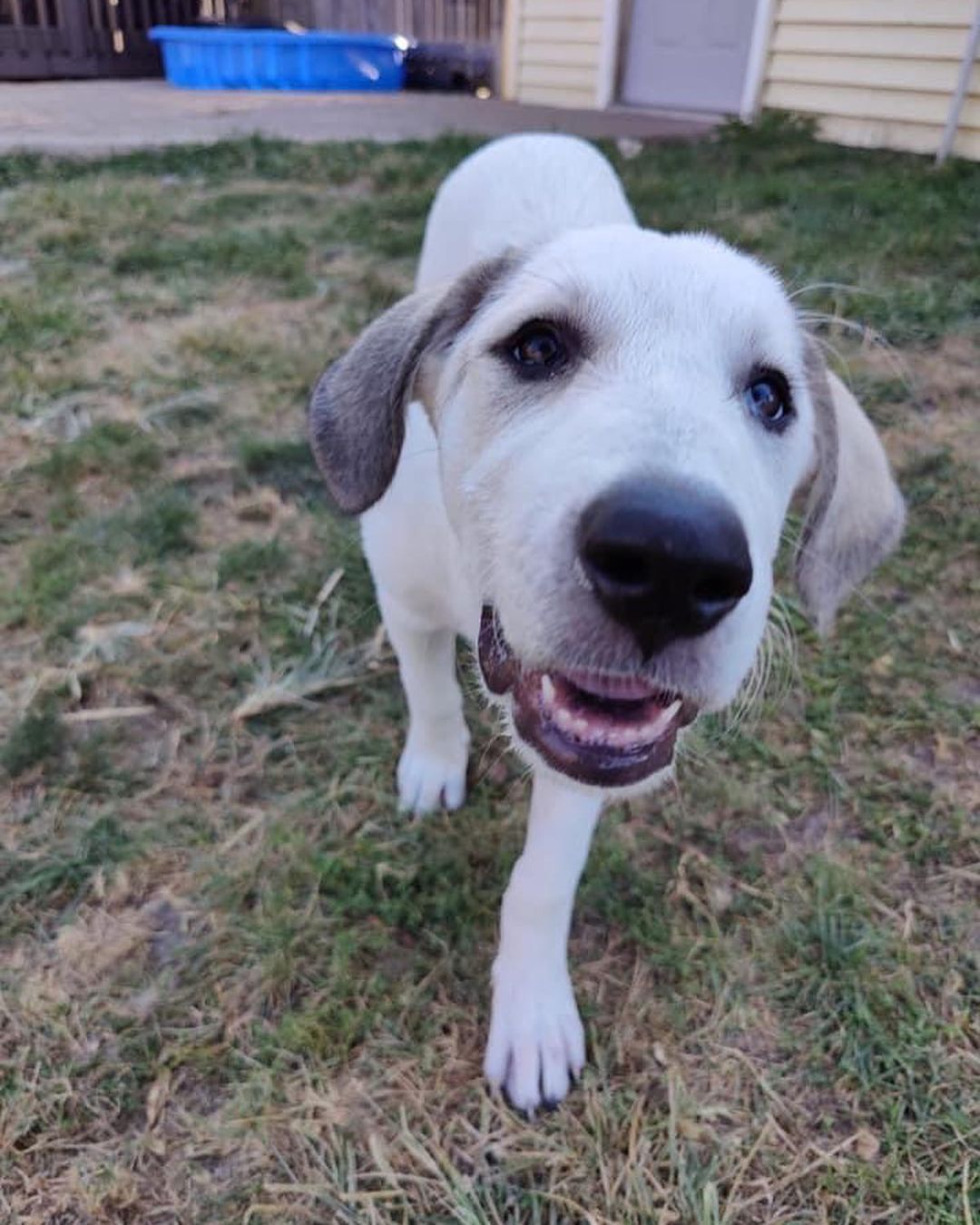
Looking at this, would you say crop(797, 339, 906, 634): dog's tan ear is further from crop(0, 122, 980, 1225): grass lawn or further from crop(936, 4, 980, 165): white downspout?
crop(936, 4, 980, 165): white downspout

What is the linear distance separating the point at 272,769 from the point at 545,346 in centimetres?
135

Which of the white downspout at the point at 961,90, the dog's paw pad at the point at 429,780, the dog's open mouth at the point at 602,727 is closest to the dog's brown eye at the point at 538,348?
the dog's open mouth at the point at 602,727

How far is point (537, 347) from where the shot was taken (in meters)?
1.84

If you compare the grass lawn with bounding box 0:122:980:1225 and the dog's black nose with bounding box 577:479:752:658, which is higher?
the dog's black nose with bounding box 577:479:752:658

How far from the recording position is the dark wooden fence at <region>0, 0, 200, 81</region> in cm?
1406

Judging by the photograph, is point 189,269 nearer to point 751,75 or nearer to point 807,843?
point 807,843

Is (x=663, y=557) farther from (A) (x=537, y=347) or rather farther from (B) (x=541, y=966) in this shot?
(B) (x=541, y=966)

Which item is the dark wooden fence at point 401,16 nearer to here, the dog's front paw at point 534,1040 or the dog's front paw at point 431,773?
the dog's front paw at point 431,773

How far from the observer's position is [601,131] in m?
9.27

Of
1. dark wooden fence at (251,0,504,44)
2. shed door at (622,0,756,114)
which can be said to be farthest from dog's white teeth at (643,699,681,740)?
dark wooden fence at (251,0,504,44)

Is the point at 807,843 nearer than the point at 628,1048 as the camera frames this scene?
No

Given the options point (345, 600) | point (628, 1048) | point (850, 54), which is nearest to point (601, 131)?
point (850, 54)

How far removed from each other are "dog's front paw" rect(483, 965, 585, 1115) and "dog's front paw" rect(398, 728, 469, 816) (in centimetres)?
54

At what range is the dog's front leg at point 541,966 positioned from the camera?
6.42 feet
